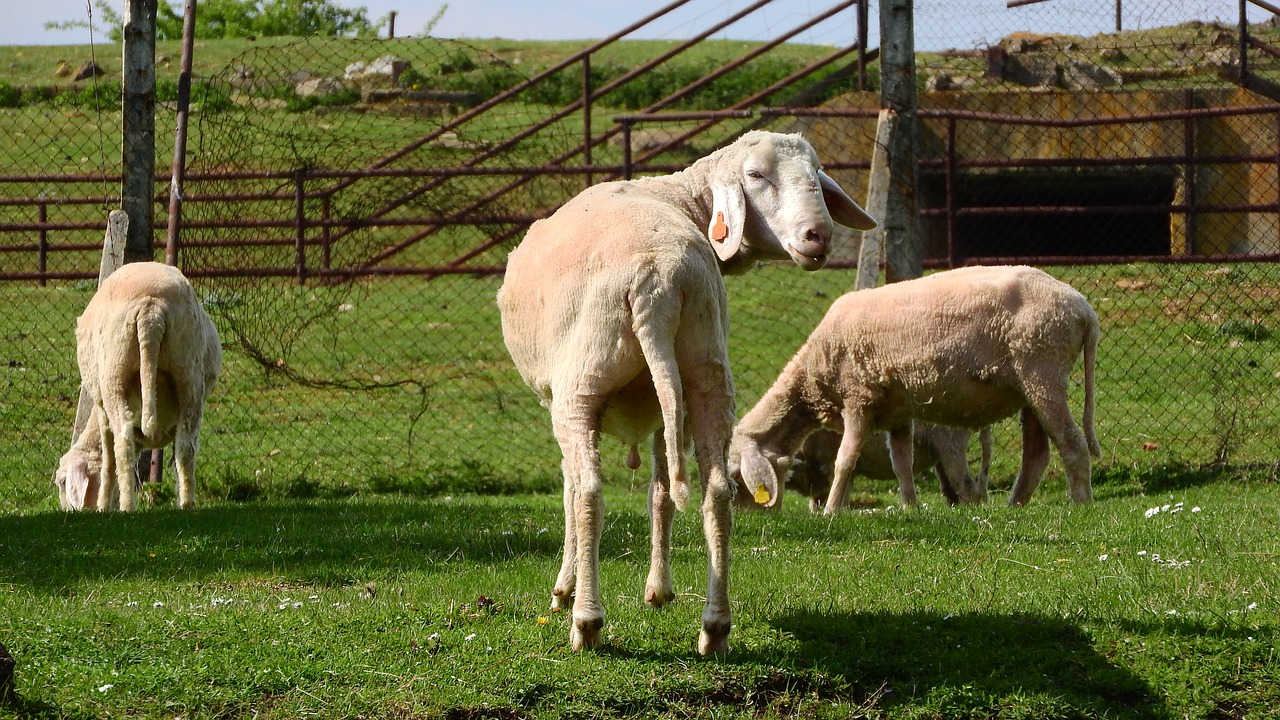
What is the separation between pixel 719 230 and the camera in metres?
5.15

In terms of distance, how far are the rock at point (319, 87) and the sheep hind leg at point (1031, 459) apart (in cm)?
1857

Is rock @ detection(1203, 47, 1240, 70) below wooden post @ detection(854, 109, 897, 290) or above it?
above

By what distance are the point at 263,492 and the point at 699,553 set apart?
16.4 feet

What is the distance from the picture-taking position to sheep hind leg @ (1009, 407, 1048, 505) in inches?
375

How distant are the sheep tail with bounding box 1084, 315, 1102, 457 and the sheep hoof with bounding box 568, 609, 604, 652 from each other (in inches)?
209

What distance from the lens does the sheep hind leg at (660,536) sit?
16.2 feet

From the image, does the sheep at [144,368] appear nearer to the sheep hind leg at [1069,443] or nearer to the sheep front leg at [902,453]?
the sheep front leg at [902,453]

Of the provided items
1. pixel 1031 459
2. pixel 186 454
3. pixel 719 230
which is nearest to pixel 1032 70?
pixel 1031 459

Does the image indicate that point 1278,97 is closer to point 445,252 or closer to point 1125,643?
point 445,252

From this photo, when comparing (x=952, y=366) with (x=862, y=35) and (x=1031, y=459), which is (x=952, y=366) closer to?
(x=1031, y=459)

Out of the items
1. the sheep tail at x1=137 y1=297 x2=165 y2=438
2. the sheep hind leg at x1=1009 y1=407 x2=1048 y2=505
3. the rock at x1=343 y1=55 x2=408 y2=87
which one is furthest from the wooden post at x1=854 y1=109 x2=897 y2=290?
the rock at x1=343 y1=55 x2=408 y2=87

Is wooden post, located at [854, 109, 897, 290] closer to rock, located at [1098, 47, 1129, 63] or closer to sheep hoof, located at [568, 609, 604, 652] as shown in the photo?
sheep hoof, located at [568, 609, 604, 652]

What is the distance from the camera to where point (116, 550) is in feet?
22.9

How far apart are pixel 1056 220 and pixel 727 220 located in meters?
15.5
